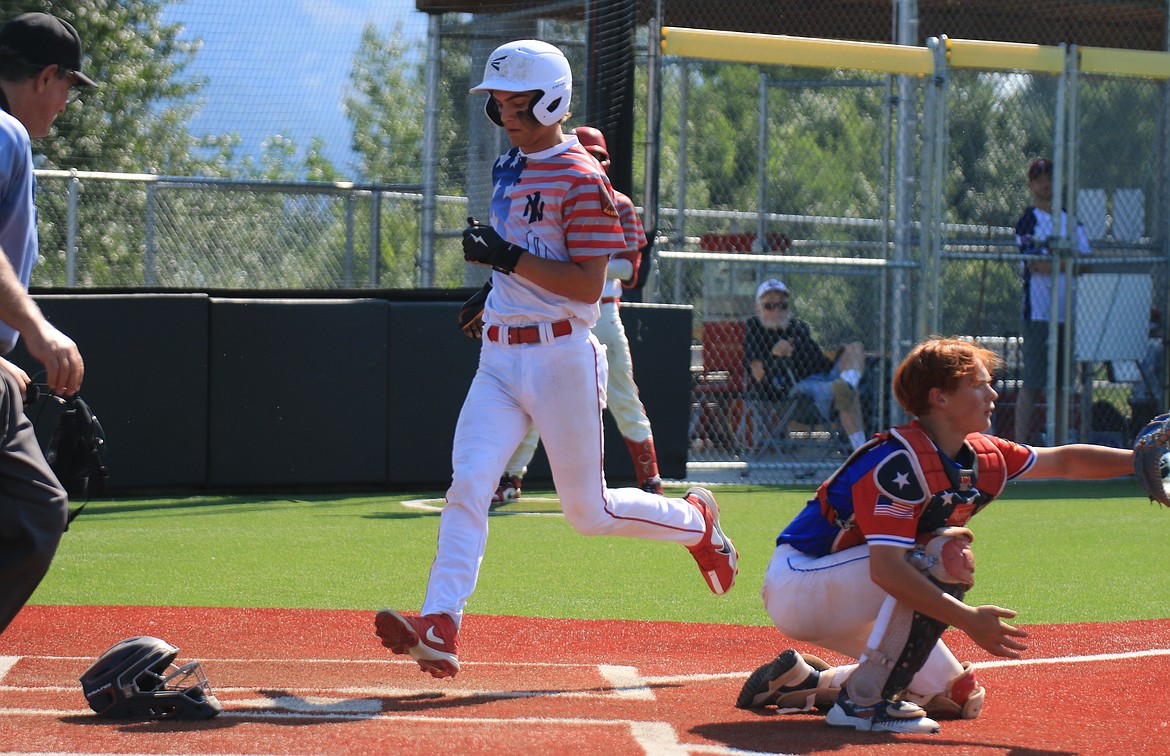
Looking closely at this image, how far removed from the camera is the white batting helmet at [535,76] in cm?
442

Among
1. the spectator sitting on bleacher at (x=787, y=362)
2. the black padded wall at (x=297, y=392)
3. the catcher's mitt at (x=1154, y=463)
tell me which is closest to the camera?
the catcher's mitt at (x=1154, y=463)

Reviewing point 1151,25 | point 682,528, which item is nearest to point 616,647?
point 682,528

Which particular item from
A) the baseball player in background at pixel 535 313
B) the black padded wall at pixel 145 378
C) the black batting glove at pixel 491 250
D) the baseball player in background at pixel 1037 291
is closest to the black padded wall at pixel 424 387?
the black padded wall at pixel 145 378

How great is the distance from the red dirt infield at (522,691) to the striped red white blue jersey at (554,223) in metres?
1.16

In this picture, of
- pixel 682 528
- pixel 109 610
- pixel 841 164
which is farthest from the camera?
pixel 841 164

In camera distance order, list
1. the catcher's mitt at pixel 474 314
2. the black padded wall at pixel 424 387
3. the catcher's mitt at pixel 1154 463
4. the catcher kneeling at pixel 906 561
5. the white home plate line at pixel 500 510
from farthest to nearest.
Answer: the black padded wall at pixel 424 387, the white home plate line at pixel 500 510, the catcher's mitt at pixel 474 314, the catcher's mitt at pixel 1154 463, the catcher kneeling at pixel 906 561

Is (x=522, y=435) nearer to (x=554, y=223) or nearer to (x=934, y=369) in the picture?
(x=554, y=223)

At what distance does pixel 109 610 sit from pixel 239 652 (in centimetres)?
108

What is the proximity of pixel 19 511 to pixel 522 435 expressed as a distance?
1699mm

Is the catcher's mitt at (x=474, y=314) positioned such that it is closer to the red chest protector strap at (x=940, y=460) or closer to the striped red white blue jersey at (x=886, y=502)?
the striped red white blue jersey at (x=886, y=502)

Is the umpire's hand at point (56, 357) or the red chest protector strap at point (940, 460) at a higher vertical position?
the umpire's hand at point (56, 357)

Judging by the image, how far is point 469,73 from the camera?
38.9 feet

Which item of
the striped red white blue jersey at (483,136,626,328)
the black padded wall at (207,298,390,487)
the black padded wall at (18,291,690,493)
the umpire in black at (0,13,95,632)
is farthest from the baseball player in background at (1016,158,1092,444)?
the umpire in black at (0,13,95,632)

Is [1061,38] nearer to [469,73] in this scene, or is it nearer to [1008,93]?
[1008,93]
